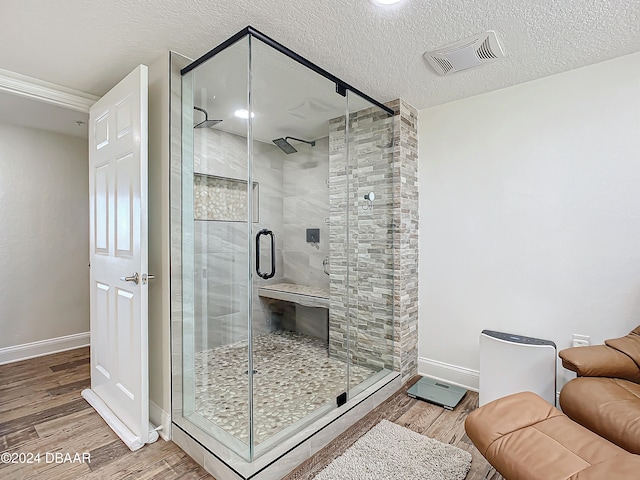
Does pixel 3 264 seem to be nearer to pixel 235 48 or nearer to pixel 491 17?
pixel 235 48

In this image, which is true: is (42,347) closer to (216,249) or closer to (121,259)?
(121,259)

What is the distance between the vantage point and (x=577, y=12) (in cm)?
165

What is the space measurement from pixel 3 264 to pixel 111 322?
6.29 ft

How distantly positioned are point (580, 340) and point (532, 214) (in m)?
0.90

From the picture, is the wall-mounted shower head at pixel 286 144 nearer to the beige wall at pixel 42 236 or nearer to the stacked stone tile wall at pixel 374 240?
the stacked stone tile wall at pixel 374 240

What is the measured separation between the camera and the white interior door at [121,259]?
6.40ft

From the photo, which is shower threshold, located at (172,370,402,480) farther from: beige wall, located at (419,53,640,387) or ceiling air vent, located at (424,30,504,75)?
ceiling air vent, located at (424,30,504,75)

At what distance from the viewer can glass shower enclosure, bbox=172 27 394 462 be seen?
204cm

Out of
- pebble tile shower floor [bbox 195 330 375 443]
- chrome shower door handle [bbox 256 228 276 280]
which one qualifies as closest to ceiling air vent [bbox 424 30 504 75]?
chrome shower door handle [bbox 256 228 276 280]

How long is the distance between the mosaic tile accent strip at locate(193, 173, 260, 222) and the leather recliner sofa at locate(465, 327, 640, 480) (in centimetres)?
170

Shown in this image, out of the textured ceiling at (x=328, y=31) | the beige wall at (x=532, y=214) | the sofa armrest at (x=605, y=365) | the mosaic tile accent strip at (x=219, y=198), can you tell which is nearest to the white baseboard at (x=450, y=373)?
the beige wall at (x=532, y=214)

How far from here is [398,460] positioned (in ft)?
6.00

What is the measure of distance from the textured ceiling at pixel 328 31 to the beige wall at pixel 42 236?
1.51 metres

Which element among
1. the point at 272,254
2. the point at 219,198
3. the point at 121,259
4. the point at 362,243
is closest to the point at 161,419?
the point at 121,259
